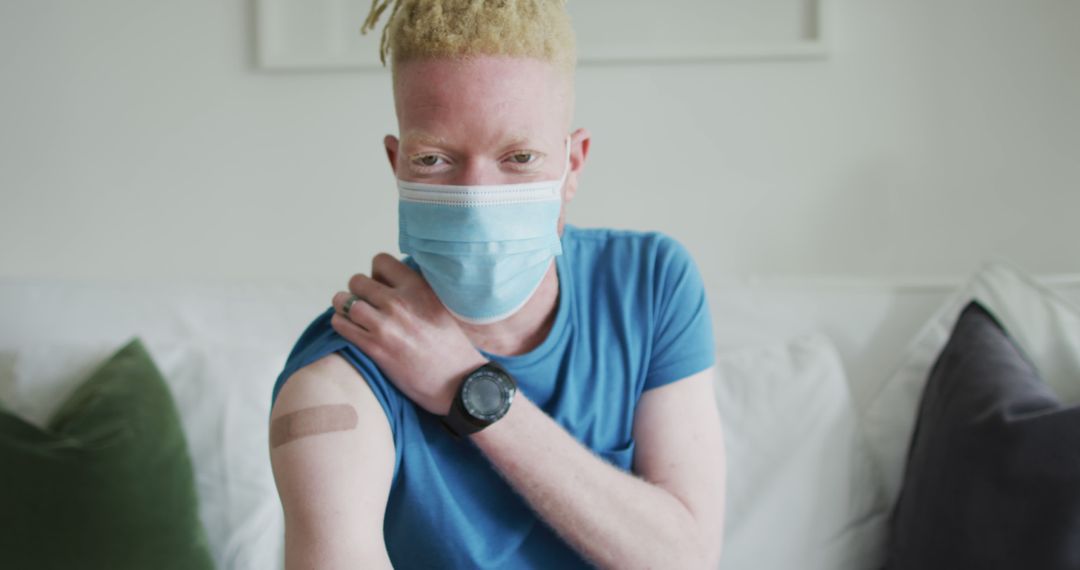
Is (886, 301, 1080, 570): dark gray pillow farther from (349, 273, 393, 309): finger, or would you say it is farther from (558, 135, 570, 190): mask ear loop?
(349, 273, 393, 309): finger

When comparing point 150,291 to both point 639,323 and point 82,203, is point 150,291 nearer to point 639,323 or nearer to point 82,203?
point 82,203

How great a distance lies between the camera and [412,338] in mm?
1087

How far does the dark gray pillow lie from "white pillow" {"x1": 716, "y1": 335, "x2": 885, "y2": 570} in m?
0.08

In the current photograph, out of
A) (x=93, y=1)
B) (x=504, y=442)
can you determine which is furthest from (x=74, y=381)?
(x=504, y=442)

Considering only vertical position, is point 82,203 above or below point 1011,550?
above

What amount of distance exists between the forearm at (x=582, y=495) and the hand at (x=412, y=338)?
72 millimetres

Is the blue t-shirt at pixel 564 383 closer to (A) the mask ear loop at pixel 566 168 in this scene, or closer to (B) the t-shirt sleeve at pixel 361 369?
(B) the t-shirt sleeve at pixel 361 369

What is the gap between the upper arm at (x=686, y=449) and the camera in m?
1.21

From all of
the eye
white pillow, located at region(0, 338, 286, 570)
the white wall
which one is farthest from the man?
the white wall

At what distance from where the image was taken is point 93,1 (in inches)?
86.2

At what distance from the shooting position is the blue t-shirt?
3.65 feet

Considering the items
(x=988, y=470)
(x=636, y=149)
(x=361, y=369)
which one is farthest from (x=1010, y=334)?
(x=361, y=369)

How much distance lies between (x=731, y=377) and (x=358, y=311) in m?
0.95

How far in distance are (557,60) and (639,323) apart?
1.21ft
